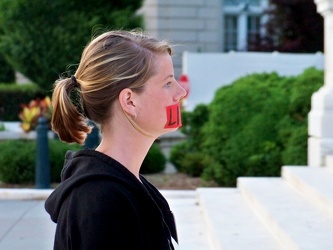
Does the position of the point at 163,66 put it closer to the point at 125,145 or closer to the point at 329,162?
the point at 125,145

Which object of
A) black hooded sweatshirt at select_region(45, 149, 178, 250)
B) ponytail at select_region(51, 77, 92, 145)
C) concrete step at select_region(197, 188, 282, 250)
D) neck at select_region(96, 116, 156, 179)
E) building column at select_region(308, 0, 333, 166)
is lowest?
concrete step at select_region(197, 188, 282, 250)

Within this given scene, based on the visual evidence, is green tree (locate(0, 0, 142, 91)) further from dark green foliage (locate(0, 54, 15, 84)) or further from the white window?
the white window

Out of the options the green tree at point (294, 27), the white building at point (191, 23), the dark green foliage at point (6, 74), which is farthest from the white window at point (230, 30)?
the dark green foliage at point (6, 74)

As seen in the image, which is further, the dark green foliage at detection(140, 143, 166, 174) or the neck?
the dark green foliage at detection(140, 143, 166, 174)

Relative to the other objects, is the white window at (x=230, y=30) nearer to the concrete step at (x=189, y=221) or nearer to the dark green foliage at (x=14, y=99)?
the dark green foliage at (x=14, y=99)

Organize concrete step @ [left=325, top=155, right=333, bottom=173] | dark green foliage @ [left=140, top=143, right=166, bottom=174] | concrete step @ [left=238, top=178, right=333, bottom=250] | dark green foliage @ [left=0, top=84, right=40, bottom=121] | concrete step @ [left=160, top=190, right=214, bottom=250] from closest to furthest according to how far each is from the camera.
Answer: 1. concrete step @ [left=238, top=178, right=333, bottom=250]
2. concrete step @ [left=160, top=190, right=214, bottom=250]
3. concrete step @ [left=325, top=155, right=333, bottom=173]
4. dark green foliage @ [left=140, top=143, right=166, bottom=174]
5. dark green foliage @ [left=0, top=84, right=40, bottom=121]

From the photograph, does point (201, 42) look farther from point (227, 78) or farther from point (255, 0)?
point (227, 78)

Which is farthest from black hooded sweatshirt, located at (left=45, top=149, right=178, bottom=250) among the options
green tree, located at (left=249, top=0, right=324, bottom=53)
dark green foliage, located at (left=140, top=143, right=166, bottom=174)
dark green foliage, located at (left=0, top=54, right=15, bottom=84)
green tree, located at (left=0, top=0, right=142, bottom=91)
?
dark green foliage, located at (left=0, top=54, right=15, bottom=84)

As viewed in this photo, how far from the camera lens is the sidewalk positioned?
265 inches

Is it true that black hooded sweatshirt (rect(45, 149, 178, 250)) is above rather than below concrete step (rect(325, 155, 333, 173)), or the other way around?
above

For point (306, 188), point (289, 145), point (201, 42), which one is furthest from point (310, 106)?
point (201, 42)

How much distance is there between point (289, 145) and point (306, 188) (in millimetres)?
2142

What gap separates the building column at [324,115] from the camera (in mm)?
8023

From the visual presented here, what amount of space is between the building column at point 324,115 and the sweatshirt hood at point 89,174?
6.34 metres
